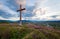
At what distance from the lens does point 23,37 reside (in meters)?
6.71

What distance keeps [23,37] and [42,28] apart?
0.83 metres

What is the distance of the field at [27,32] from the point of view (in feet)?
22.1

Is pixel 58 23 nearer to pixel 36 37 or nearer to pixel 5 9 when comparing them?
pixel 36 37

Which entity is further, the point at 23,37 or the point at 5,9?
the point at 5,9

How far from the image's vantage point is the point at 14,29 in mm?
6922

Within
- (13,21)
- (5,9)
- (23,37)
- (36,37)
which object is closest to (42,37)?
(36,37)

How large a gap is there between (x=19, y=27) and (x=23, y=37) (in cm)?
48

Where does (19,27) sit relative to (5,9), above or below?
below

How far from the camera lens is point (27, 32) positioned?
6.93 meters

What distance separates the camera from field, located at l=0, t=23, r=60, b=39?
6730mm

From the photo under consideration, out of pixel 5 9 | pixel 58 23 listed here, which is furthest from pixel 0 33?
pixel 58 23

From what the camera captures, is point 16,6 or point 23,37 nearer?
point 23,37

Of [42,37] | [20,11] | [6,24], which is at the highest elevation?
[20,11]

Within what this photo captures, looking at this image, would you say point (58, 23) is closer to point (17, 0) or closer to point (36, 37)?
point (36, 37)
